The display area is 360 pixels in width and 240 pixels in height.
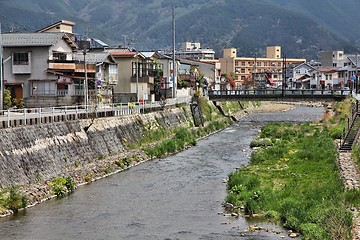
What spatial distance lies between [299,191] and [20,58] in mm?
30209

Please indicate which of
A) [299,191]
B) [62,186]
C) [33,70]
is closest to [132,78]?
[33,70]

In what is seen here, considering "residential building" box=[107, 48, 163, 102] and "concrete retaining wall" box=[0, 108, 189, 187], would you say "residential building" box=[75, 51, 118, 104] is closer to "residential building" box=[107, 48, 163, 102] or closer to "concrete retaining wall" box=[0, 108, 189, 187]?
"residential building" box=[107, 48, 163, 102]

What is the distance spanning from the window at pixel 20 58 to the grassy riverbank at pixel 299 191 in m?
21.5

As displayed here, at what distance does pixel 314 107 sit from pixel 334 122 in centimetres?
5279

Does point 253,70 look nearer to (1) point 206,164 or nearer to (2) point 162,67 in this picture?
(2) point 162,67

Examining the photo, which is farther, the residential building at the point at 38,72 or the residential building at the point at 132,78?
the residential building at the point at 132,78

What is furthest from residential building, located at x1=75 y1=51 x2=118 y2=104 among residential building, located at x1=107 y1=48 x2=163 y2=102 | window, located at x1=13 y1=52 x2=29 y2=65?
window, located at x1=13 y1=52 x2=29 y2=65

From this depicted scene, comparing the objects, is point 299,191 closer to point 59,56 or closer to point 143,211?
point 143,211

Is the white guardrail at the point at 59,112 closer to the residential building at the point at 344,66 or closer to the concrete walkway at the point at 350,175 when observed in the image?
the concrete walkway at the point at 350,175

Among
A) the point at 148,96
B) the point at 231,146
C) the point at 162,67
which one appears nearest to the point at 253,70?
the point at 162,67

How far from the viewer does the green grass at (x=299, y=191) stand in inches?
863

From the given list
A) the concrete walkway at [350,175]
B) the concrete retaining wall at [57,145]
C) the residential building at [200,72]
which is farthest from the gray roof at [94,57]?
the residential building at [200,72]

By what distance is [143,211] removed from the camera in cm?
2673

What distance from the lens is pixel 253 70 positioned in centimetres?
16862
